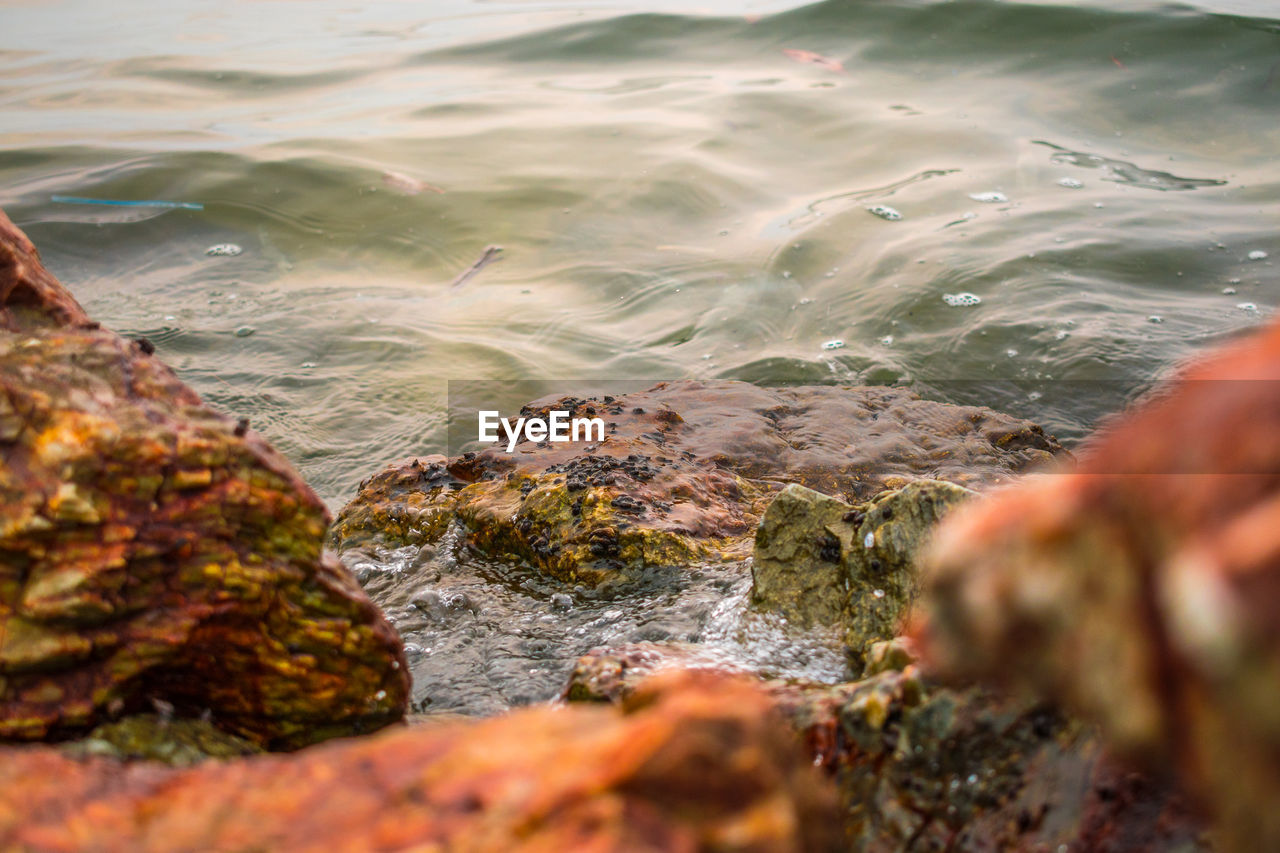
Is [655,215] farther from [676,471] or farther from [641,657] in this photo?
[641,657]

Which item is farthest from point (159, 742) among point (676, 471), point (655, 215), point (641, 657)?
point (655, 215)

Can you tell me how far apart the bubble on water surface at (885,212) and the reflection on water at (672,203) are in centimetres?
4

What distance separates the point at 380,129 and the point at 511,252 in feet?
13.2

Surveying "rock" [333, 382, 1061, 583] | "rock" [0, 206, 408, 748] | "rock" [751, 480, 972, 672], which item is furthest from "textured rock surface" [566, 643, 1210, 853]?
"rock" [333, 382, 1061, 583]

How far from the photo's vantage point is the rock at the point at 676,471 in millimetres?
3594

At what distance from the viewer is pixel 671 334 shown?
7.76m

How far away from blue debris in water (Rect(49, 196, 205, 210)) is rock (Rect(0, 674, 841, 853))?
30.4 ft

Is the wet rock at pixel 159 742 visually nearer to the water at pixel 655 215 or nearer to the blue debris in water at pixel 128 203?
the water at pixel 655 215

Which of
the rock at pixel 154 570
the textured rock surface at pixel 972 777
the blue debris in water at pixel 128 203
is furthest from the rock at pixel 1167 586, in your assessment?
the blue debris in water at pixel 128 203

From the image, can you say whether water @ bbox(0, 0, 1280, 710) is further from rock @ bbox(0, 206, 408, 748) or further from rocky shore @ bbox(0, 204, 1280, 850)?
rock @ bbox(0, 206, 408, 748)

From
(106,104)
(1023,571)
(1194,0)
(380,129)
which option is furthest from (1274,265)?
(106,104)

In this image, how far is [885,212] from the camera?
9227mm

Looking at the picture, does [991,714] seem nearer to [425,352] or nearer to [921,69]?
[425,352]

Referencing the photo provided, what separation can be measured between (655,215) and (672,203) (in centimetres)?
30
